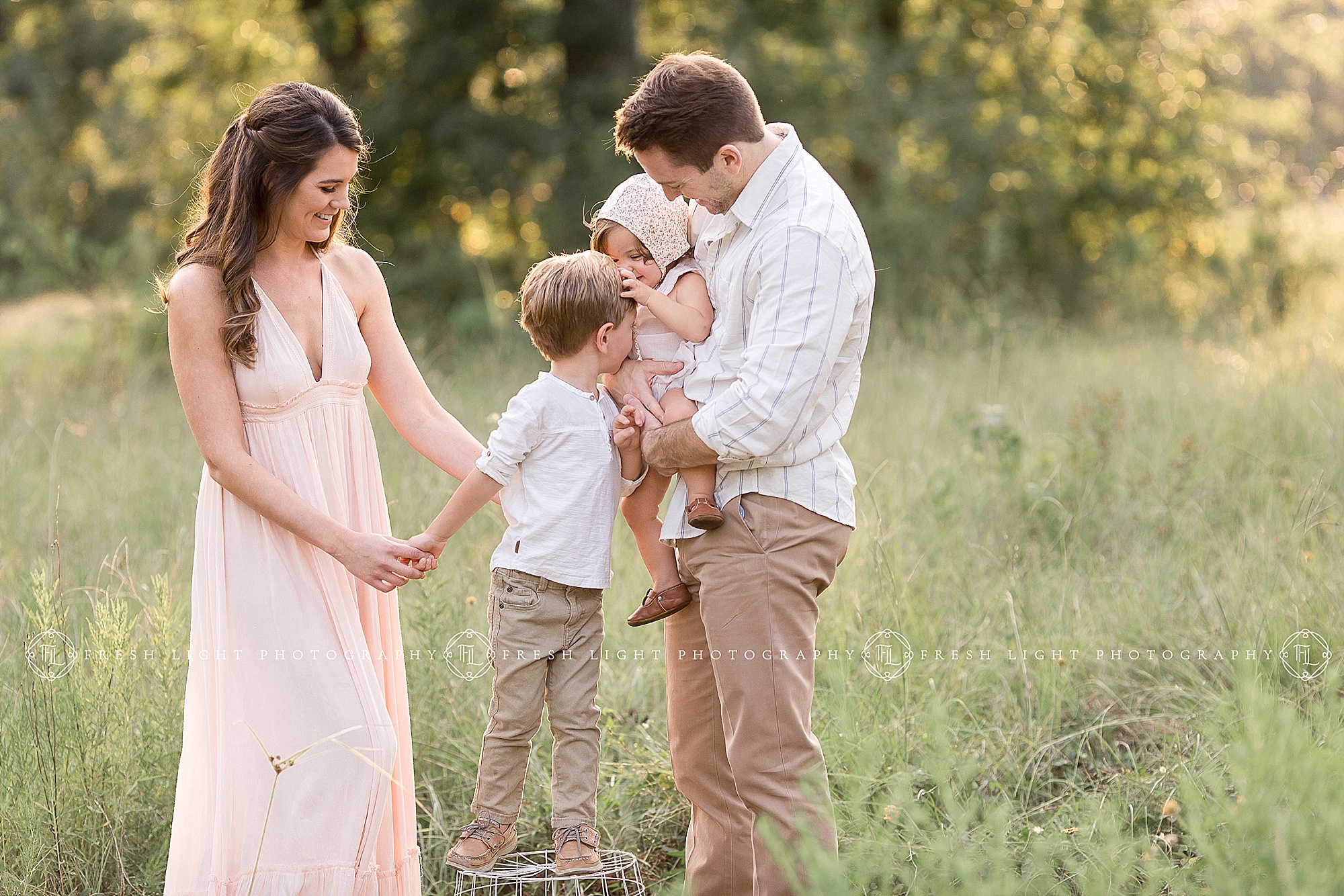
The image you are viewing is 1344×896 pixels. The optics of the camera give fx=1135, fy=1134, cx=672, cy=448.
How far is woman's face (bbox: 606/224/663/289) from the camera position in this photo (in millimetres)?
2777

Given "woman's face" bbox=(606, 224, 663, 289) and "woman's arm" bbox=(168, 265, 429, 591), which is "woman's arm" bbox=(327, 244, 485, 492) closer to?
"woman's arm" bbox=(168, 265, 429, 591)

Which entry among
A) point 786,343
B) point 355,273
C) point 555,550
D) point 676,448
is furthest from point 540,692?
point 355,273

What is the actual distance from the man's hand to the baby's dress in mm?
12

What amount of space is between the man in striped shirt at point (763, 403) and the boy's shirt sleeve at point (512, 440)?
276 millimetres

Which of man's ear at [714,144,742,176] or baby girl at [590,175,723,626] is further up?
man's ear at [714,144,742,176]

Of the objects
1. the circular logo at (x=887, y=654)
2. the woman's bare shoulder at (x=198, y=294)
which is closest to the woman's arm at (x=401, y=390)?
the woman's bare shoulder at (x=198, y=294)

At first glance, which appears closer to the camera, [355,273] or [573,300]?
[573,300]

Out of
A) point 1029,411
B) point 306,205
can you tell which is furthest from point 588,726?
point 1029,411

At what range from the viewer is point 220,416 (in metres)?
2.61

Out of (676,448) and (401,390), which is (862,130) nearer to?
(401,390)

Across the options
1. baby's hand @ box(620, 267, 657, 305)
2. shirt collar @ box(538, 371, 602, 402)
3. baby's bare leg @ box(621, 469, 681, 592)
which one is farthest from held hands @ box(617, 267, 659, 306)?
baby's bare leg @ box(621, 469, 681, 592)

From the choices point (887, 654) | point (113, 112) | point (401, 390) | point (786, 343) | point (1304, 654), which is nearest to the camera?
point (786, 343)

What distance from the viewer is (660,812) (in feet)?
11.4

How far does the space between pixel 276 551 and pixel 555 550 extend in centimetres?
65
